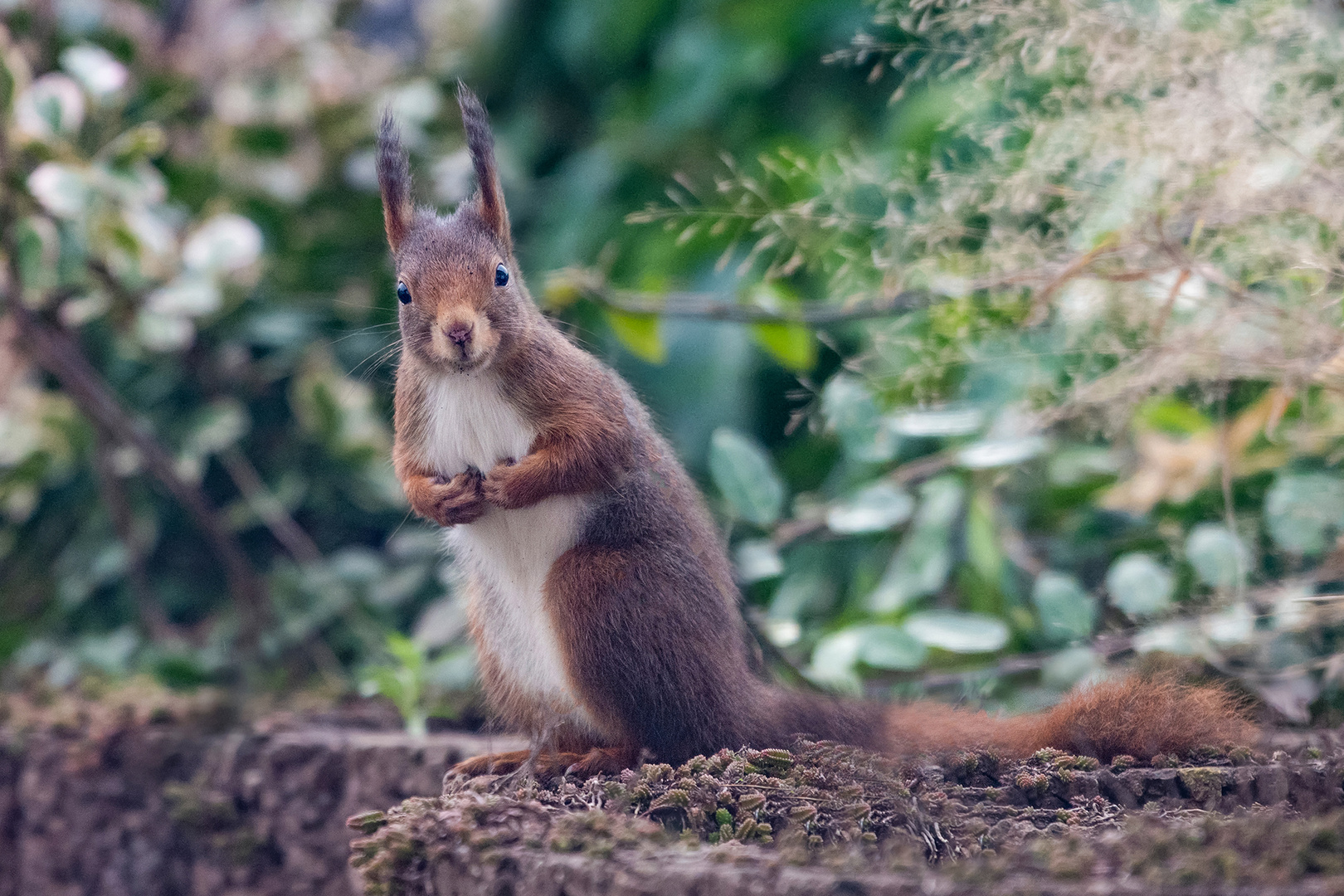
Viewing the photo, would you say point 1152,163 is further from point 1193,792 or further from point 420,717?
point 420,717

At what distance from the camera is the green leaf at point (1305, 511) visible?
1689mm

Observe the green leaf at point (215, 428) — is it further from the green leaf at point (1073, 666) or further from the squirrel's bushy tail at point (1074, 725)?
the green leaf at point (1073, 666)

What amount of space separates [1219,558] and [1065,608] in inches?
9.8

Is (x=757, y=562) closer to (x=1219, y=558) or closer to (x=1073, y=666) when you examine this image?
(x=1073, y=666)

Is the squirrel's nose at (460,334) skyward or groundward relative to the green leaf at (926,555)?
skyward

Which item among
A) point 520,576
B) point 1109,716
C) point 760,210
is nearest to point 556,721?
point 520,576

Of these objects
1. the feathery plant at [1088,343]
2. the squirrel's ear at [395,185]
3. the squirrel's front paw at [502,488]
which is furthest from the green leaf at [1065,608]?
the squirrel's ear at [395,185]

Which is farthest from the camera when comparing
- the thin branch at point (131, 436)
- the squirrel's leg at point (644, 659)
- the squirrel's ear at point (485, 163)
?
the thin branch at point (131, 436)

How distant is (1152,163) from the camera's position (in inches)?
61.7

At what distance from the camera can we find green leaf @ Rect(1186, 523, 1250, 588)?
67.4 inches

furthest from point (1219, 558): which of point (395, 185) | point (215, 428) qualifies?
point (215, 428)

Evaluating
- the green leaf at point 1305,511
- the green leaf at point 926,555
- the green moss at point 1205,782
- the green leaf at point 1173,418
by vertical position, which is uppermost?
the green leaf at point 1173,418

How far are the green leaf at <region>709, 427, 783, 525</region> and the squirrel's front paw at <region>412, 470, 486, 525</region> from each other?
2.41 feet

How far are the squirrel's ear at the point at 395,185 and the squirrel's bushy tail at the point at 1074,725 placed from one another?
33.6 inches
